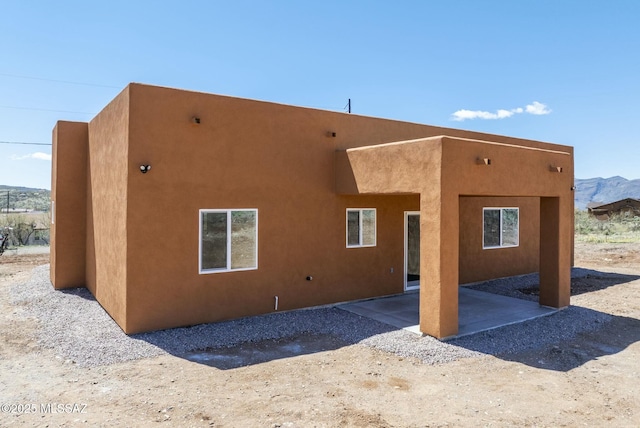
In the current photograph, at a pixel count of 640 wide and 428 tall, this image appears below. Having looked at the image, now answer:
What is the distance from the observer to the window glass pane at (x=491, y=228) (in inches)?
575

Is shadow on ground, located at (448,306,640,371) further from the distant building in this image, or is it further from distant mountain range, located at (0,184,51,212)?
distant mountain range, located at (0,184,51,212)

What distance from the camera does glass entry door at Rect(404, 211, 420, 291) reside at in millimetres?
12266

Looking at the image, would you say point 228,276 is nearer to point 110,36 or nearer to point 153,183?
point 153,183

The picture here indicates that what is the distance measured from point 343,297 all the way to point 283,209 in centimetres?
306

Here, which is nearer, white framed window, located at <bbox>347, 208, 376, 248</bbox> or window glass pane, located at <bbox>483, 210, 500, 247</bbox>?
white framed window, located at <bbox>347, 208, 376, 248</bbox>

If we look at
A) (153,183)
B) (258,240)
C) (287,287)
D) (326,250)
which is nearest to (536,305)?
(326,250)

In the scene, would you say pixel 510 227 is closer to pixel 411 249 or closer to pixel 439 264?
pixel 411 249

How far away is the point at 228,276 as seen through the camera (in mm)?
9203

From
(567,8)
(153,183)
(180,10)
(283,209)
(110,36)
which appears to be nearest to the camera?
(153,183)

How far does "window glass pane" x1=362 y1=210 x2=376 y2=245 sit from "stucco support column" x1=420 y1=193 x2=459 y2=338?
10.7 ft

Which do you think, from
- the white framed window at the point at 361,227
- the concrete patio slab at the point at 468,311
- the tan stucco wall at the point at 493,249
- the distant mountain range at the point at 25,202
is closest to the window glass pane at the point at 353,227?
the white framed window at the point at 361,227

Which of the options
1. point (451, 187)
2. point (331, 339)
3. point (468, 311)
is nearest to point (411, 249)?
point (468, 311)

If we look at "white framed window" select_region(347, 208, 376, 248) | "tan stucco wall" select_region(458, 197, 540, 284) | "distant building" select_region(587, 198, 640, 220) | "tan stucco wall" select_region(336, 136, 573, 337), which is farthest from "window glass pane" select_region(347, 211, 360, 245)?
"distant building" select_region(587, 198, 640, 220)

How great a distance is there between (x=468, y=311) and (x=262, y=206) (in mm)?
5915
